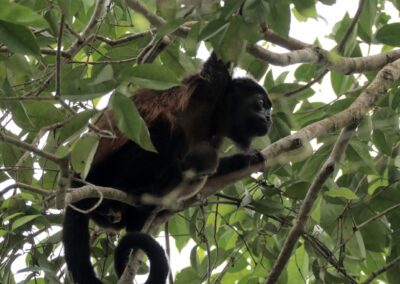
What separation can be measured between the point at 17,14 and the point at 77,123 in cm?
42

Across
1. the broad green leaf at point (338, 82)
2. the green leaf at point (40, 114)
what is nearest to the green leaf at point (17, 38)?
the green leaf at point (40, 114)

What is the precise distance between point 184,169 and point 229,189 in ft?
0.90

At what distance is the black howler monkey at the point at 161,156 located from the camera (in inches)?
126

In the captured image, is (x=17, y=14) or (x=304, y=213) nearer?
(x=17, y=14)

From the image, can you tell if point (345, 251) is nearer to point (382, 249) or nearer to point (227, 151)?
point (382, 249)

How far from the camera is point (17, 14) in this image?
1814mm

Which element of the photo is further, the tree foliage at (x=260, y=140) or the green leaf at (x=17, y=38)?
the tree foliage at (x=260, y=140)

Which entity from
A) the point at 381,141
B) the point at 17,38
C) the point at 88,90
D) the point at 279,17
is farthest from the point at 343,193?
the point at 17,38

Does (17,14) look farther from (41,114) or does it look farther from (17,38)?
(41,114)

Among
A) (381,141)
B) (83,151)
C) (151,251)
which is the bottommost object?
(151,251)

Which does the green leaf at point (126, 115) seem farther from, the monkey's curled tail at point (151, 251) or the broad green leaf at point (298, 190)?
the broad green leaf at point (298, 190)

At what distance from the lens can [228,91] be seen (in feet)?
12.6

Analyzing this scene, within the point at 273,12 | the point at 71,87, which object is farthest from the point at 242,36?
the point at 71,87

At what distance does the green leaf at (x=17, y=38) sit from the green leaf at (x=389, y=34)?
1.92 meters
